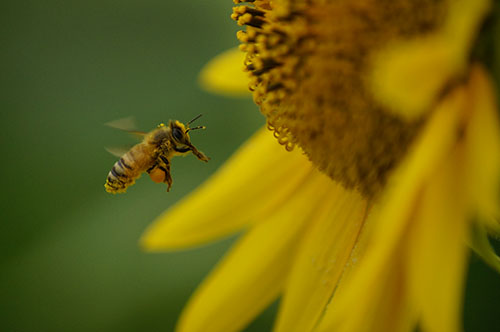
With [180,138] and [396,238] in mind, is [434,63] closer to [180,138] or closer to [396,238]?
[396,238]

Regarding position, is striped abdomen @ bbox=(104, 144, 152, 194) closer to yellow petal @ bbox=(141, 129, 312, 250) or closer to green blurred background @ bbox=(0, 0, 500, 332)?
yellow petal @ bbox=(141, 129, 312, 250)

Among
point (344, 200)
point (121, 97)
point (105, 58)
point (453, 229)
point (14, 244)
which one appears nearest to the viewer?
point (453, 229)

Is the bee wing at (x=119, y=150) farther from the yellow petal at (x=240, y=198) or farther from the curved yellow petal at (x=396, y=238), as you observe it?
the curved yellow petal at (x=396, y=238)

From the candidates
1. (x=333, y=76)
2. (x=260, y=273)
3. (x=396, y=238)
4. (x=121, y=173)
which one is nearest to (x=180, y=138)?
(x=121, y=173)

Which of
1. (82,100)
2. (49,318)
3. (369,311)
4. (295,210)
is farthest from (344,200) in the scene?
(82,100)

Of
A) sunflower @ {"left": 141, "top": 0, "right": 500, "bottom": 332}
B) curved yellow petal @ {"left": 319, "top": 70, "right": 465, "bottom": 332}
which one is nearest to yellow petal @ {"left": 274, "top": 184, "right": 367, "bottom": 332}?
sunflower @ {"left": 141, "top": 0, "right": 500, "bottom": 332}

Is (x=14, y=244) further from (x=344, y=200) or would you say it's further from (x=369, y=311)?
(x=369, y=311)

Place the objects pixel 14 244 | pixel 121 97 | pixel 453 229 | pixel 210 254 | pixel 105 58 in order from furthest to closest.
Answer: pixel 105 58 → pixel 121 97 → pixel 14 244 → pixel 210 254 → pixel 453 229
